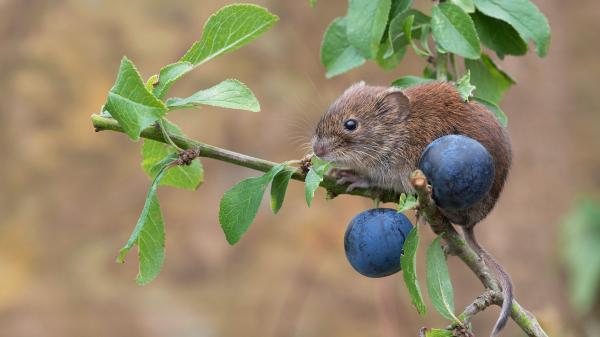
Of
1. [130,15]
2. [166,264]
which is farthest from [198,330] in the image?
[130,15]

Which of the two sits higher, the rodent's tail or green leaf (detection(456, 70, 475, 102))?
green leaf (detection(456, 70, 475, 102))

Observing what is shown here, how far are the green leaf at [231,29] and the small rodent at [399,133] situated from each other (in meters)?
0.62

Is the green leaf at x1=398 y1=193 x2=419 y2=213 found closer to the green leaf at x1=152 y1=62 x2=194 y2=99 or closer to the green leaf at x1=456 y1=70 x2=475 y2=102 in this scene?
the green leaf at x1=152 y1=62 x2=194 y2=99

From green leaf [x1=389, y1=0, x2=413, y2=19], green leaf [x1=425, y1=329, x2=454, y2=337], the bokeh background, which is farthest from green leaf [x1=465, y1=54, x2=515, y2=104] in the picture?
the bokeh background

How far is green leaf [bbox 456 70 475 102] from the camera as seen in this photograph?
2295 millimetres

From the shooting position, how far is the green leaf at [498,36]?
7.58 feet

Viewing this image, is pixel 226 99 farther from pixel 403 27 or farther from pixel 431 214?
pixel 403 27

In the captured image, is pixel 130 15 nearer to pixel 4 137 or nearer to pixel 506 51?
pixel 4 137

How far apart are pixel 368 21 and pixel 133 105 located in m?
0.73

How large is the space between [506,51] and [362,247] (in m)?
0.77

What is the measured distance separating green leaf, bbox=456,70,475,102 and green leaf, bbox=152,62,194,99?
33.3 inches

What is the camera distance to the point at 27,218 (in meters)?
5.33

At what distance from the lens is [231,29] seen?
1862 mm

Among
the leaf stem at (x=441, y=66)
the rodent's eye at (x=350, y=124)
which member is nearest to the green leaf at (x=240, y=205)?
the leaf stem at (x=441, y=66)
